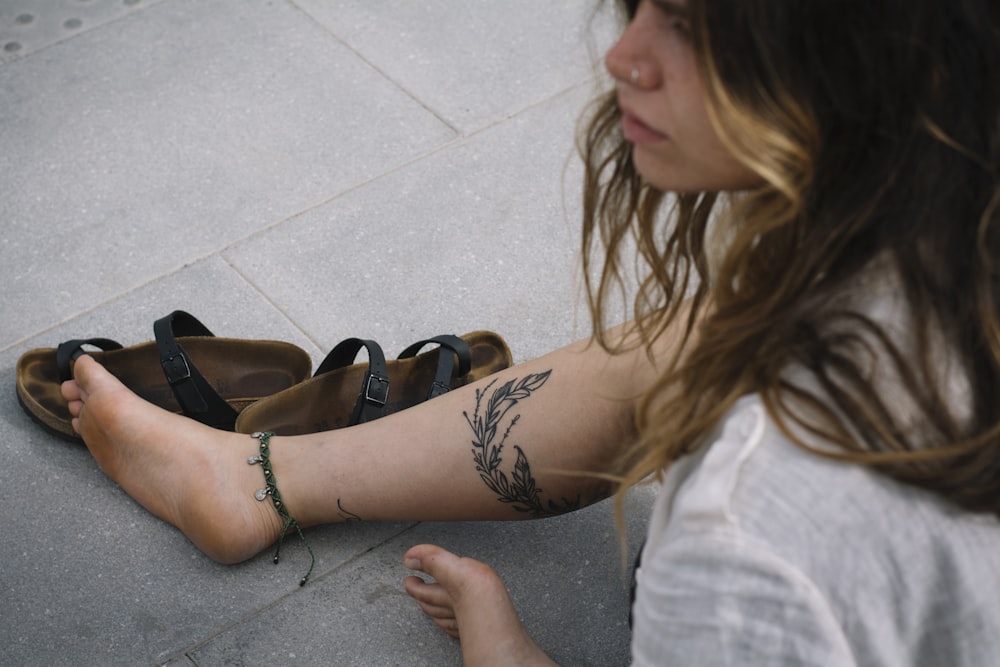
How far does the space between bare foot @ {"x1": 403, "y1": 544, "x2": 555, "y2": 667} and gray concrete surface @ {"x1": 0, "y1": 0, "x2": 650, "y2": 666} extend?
5 cm

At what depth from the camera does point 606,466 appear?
118 cm

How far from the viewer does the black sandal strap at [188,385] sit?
1395mm

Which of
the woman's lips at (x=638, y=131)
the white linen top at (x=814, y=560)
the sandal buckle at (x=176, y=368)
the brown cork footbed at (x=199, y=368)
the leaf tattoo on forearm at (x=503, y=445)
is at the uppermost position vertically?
the woman's lips at (x=638, y=131)

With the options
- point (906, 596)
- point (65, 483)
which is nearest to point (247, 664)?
point (65, 483)

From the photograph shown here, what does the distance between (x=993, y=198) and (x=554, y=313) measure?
104cm

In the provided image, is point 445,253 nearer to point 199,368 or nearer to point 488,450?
point 199,368

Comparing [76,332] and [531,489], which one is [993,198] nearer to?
[531,489]

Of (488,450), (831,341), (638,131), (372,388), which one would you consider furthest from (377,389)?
(831,341)

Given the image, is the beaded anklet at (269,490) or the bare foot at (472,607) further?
the beaded anklet at (269,490)

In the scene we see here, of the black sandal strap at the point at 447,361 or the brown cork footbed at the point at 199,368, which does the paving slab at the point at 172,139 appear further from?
the black sandal strap at the point at 447,361

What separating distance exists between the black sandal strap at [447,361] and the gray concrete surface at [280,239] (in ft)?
0.59

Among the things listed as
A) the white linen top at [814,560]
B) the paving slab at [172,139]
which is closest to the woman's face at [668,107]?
the white linen top at [814,560]

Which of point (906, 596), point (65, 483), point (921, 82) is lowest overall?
point (65, 483)

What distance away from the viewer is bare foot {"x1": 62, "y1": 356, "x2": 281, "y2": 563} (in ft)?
4.23
